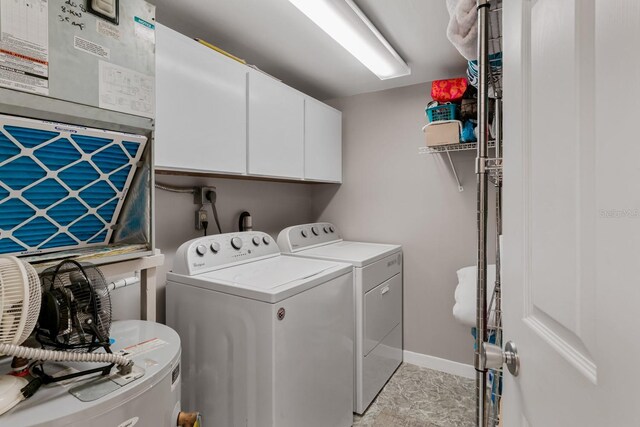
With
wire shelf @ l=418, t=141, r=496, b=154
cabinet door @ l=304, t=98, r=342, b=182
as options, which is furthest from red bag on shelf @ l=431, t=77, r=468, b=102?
cabinet door @ l=304, t=98, r=342, b=182

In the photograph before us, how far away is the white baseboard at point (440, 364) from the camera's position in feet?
8.40

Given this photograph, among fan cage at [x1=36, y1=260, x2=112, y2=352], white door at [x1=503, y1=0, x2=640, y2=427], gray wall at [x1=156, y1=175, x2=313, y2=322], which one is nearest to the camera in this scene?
A: white door at [x1=503, y1=0, x2=640, y2=427]

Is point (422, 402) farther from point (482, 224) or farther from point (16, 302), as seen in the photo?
point (16, 302)

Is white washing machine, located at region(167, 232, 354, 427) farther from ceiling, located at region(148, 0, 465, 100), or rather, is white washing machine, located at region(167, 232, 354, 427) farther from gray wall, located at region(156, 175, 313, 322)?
ceiling, located at region(148, 0, 465, 100)

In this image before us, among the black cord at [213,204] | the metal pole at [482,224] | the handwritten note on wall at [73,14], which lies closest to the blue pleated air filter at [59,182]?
the handwritten note on wall at [73,14]

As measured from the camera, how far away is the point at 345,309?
1926mm

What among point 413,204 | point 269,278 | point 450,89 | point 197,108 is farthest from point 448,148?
point 197,108

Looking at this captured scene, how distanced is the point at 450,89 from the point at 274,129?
1230 mm

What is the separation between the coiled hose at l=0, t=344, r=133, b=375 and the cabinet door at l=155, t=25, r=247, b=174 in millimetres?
867

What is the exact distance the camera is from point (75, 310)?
0.94 meters

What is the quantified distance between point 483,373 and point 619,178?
844mm

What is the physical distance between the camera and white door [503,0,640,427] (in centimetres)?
37

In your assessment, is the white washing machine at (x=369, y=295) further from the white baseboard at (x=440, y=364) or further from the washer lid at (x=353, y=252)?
the white baseboard at (x=440, y=364)

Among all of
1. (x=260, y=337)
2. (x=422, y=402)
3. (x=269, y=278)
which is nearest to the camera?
(x=260, y=337)
